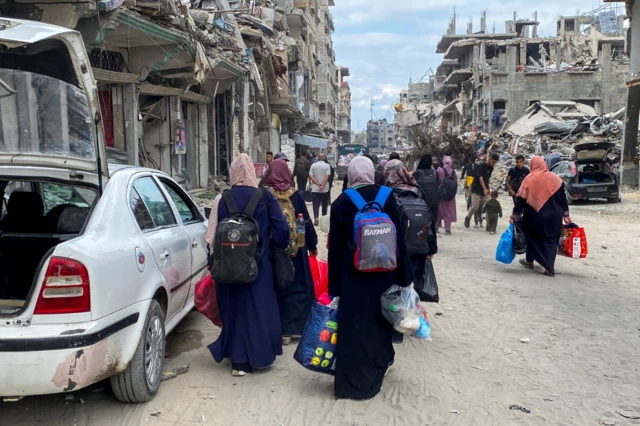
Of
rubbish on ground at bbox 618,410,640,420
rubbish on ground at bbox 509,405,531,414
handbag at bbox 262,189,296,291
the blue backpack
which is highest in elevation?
the blue backpack

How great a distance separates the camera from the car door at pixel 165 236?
4020 mm

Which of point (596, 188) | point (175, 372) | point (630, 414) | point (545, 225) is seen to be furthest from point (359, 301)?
point (596, 188)

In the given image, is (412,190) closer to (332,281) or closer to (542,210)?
(332,281)

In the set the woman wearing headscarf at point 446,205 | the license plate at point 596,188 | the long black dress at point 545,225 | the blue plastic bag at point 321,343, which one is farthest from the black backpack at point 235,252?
the license plate at point 596,188

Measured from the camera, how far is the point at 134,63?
11227 millimetres

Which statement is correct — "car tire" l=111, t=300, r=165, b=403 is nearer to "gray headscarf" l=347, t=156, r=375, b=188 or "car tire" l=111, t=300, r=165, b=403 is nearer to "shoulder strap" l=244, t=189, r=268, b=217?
"shoulder strap" l=244, t=189, r=268, b=217

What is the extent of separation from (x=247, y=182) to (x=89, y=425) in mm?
1936

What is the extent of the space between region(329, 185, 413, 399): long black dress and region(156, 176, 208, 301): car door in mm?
1540

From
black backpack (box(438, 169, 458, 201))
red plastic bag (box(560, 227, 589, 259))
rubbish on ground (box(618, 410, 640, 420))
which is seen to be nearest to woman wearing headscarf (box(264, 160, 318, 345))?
rubbish on ground (box(618, 410, 640, 420))

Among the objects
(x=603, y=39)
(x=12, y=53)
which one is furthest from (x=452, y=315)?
(x=603, y=39)

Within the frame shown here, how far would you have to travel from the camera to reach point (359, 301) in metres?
3.84

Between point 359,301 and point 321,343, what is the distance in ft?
1.34

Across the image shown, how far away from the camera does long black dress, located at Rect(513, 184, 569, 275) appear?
7891 millimetres

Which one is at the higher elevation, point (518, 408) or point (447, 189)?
point (447, 189)
